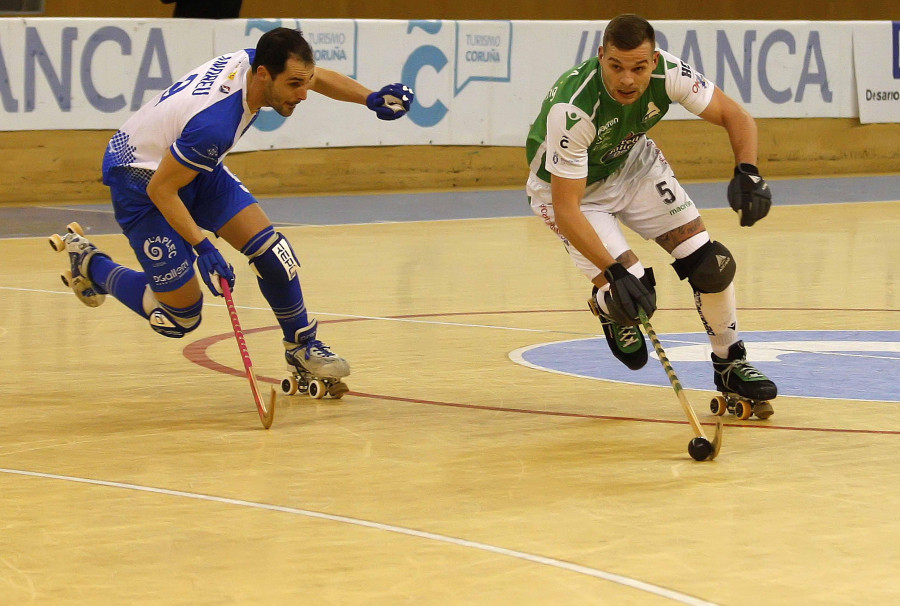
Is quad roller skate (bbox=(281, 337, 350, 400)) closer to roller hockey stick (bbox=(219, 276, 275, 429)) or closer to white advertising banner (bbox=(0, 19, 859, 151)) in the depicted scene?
roller hockey stick (bbox=(219, 276, 275, 429))

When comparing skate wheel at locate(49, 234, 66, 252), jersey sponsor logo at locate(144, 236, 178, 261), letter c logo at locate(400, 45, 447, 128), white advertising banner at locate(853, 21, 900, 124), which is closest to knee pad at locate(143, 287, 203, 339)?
jersey sponsor logo at locate(144, 236, 178, 261)

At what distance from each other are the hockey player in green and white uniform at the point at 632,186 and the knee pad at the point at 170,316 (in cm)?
165

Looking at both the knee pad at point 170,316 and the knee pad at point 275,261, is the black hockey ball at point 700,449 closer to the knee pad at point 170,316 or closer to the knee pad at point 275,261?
the knee pad at point 275,261

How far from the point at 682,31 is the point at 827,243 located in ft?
18.8

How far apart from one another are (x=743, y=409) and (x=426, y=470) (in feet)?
5.22

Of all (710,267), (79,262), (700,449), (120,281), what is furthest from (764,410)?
(79,262)

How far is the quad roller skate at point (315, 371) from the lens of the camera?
6.93 meters

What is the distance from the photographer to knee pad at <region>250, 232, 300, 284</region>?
22.6 ft

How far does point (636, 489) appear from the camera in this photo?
524cm

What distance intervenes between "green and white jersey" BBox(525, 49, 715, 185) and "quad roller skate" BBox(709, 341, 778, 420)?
1.00 meters

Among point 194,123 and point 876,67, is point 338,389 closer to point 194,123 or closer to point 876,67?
point 194,123

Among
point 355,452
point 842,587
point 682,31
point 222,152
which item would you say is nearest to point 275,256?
point 222,152

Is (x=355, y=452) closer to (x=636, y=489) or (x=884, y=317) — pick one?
(x=636, y=489)

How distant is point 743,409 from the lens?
6449 mm
